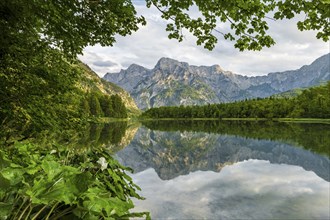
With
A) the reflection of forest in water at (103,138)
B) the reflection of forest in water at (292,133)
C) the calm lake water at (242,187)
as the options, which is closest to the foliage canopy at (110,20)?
the reflection of forest in water at (103,138)

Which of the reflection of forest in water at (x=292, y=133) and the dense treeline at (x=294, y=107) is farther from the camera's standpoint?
the dense treeline at (x=294, y=107)

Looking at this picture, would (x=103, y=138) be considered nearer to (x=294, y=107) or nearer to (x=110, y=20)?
(x=110, y=20)

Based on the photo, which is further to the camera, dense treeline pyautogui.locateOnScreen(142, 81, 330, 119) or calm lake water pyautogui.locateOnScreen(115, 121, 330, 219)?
dense treeline pyautogui.locateOnScreen(142, 81, 330, 119)

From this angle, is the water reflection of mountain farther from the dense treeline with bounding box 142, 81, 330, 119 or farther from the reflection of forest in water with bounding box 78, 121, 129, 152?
the dense treeline with bounding box 142, 81, 330, 119

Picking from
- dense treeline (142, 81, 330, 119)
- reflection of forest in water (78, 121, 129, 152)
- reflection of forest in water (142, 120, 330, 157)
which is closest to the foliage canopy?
reflection of forest in water (78, 121, 129, 152)

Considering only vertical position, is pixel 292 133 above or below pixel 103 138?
below

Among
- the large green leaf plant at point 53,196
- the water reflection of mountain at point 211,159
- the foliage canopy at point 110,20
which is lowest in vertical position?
the water reflection of mountain at point 211,159

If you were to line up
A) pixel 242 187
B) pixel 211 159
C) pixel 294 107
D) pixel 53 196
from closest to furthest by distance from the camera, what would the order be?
pixel 53 196
pixel 242 187
pixel 211 159
pixel 294 107

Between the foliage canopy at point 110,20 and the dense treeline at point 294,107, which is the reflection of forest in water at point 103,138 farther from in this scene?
the dense treeline at point 294,107

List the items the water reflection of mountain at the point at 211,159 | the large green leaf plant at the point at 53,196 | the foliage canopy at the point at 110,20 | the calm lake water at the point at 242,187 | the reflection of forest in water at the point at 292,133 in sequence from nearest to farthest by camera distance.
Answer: the large green leaf plant at the point at 53,196
the foliage canopy at the point at 110,20
the calm lake water at the point at 242,187
the water reflection of mountain at the point at 211,159
the reflection of forest in water at the point at 292,133

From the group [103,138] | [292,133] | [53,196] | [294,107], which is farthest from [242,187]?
[294,107]

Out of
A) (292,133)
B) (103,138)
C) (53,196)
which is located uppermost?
(53,196)

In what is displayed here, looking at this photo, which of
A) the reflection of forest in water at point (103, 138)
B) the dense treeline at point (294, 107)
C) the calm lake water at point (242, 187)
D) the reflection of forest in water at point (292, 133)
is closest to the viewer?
the calm lake water at point (242, 187)

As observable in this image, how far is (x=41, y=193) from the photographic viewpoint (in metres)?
1.93
